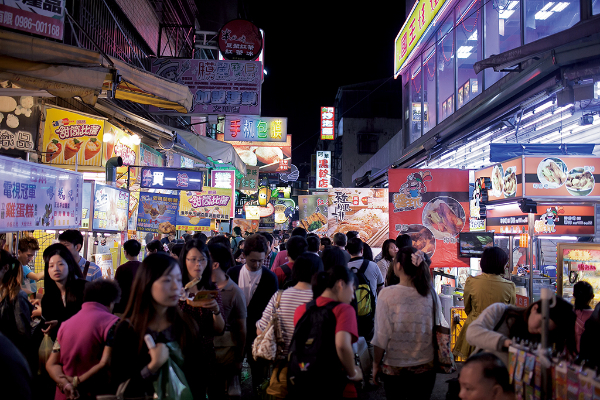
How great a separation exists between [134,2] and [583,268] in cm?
1236

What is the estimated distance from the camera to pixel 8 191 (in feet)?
15.7

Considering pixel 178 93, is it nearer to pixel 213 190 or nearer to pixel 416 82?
pixel 213 190

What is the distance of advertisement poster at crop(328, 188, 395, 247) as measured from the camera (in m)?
11.5

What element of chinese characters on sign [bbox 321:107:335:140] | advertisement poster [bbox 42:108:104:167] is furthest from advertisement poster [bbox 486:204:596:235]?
chinese characters on sign [bbox 321:107:335:140]

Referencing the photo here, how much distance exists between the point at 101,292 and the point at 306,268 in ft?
5.95

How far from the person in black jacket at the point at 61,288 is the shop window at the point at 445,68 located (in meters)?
11.9

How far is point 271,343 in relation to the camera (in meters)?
4.01

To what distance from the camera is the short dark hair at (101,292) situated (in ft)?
11.1

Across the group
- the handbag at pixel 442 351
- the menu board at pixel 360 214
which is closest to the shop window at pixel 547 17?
the menu board at pixel 360 214

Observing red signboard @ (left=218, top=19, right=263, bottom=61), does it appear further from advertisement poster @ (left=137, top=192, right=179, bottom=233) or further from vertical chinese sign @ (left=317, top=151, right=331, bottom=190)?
vertical chinese sign @ (left=317, top=151, right=331, bottom=190)

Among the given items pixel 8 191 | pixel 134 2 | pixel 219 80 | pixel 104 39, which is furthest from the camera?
pixel 219 80

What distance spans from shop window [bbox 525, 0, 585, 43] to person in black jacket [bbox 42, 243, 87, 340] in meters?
8.92

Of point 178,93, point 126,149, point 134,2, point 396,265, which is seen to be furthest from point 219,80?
point 396,265

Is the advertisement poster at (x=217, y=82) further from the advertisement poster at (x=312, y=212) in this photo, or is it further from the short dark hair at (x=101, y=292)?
the short dark hair at (x=101, y=292)
